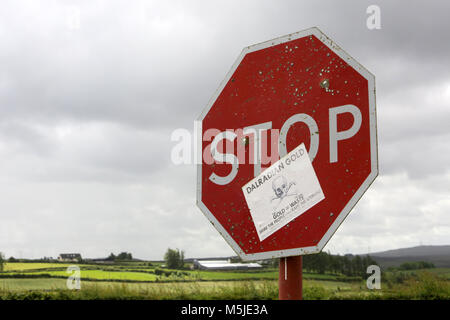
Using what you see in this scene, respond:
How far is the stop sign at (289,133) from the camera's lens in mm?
2465

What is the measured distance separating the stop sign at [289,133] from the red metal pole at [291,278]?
151 millimetres

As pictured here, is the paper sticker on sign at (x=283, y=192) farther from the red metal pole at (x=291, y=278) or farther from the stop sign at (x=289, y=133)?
the red metal pole at (x=291, y=278)

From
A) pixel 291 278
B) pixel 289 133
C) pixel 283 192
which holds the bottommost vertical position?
pixel 291 278

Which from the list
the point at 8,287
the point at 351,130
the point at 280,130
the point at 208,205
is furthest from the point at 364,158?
the point at 8,287

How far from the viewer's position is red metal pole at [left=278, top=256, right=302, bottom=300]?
9.00ft

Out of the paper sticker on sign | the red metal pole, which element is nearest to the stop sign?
the paper sticker on sign

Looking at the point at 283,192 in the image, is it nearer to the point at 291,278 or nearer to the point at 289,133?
the point at 289,133

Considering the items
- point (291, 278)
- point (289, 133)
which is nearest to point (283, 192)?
point (289, 133)

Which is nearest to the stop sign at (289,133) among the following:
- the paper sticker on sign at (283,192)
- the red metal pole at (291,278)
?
the paper sticker on sign at (283,192)

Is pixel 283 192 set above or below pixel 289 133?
below

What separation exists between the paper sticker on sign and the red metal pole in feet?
→ 0.75

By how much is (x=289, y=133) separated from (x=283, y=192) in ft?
1.21

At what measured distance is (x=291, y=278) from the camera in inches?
108
